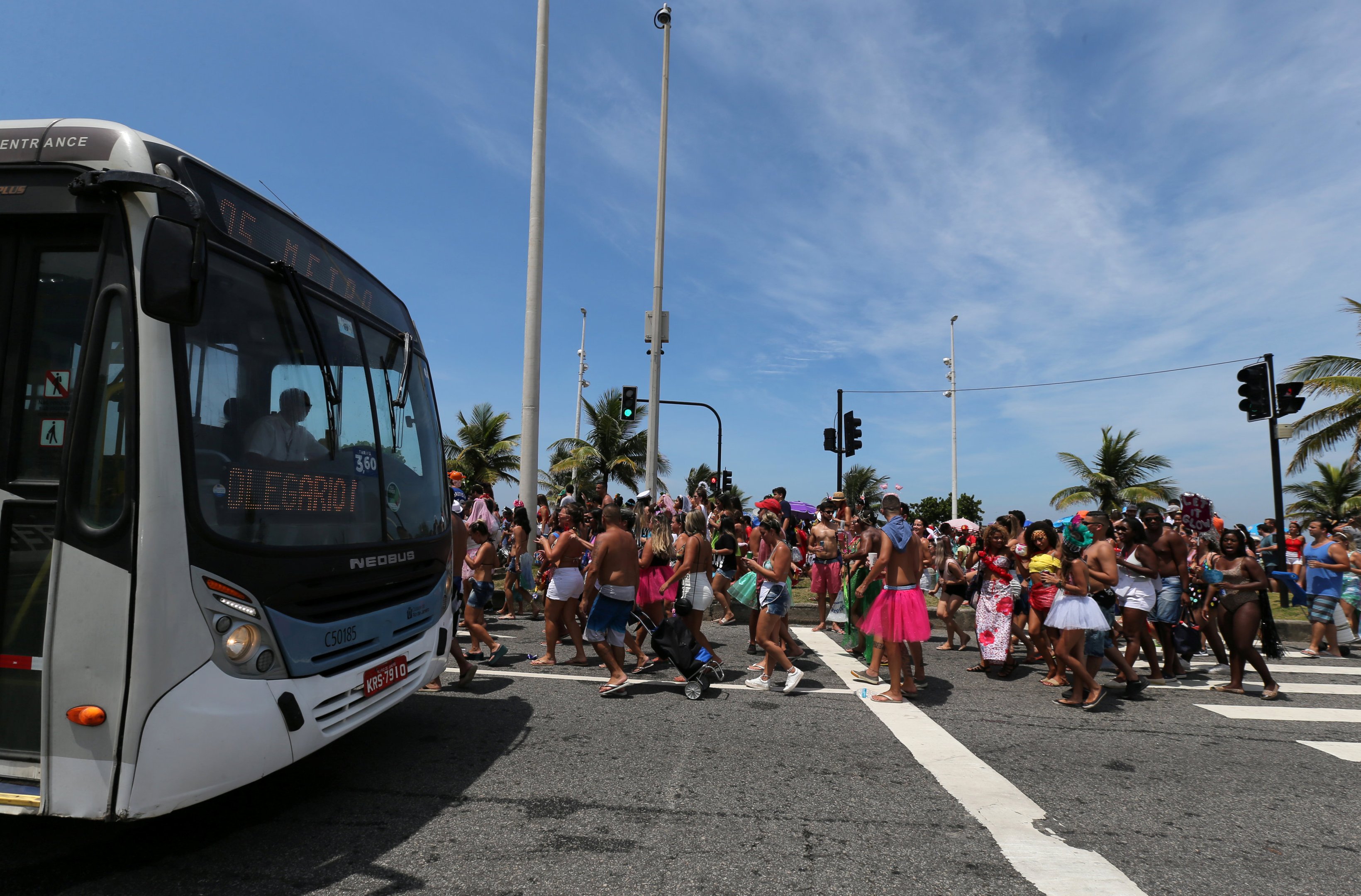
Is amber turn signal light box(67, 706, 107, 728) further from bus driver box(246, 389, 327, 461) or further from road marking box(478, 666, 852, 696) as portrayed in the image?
road marking box(478, 666, 852, 696)

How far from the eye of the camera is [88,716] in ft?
9.04

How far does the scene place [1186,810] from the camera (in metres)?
3.97

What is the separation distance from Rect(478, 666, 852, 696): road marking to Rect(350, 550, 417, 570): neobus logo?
2.89 m

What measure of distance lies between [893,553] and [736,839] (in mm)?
3400

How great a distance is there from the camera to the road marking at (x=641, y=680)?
655 centimetres

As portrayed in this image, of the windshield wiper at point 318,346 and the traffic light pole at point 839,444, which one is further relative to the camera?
the traffic light pole at point 839,444

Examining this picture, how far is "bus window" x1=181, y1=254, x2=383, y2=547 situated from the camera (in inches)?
123

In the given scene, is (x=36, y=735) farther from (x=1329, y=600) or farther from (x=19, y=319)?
(x=1329, y=600)

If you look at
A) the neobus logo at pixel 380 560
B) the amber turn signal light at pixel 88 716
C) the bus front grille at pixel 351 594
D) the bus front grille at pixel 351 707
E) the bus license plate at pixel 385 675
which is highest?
the neobus logo at pixel 380 560

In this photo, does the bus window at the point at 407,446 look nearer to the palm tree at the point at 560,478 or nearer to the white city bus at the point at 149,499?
the white city bus at the point at 149,499

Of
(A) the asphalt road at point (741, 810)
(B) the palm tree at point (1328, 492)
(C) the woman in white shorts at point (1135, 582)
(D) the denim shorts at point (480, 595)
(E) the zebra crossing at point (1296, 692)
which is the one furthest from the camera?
(B) the palm tree at point (1328, 492)

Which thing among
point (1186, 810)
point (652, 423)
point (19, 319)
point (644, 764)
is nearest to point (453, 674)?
point (644, 764)

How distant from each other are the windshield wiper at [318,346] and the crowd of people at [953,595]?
296cm

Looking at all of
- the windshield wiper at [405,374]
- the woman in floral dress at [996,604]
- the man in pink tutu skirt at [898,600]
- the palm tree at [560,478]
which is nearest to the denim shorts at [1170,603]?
the woman in floral dress at [996,604]
